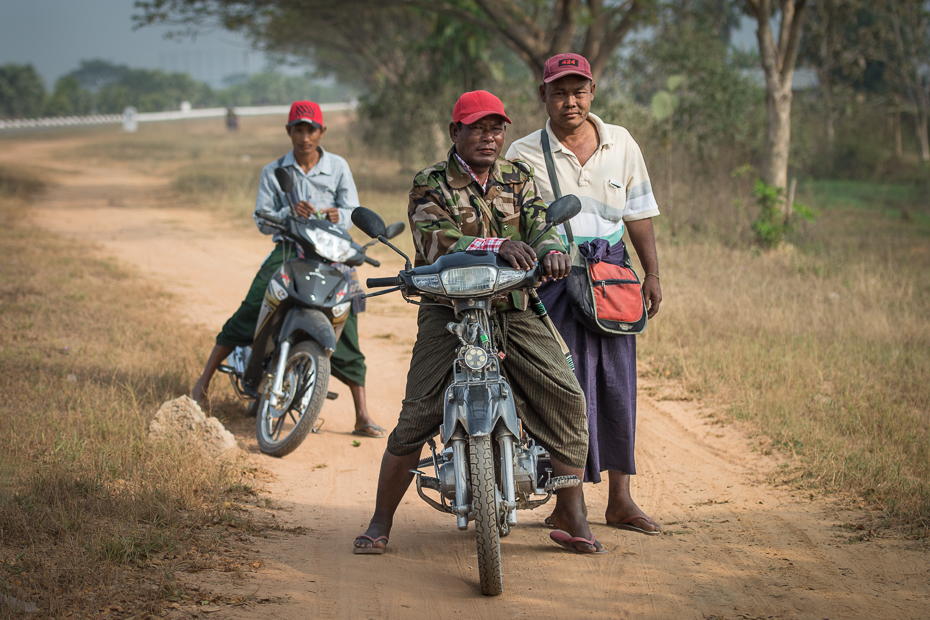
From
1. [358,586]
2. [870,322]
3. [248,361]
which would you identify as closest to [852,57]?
[870,322]

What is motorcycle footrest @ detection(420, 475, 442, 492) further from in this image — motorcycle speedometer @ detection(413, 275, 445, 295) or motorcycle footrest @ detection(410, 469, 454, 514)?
motorcycle speedometer @ detection(413, 275, 445, 295)

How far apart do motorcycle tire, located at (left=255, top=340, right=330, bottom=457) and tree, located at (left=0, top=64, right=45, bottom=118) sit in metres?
74.6

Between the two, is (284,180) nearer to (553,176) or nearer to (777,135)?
(553,176)

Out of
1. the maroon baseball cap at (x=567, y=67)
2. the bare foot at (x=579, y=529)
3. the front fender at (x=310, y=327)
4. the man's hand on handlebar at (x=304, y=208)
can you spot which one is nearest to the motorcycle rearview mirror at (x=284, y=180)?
the man's hand on handlebar at (x=304, y=208)

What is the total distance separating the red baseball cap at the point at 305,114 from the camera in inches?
208

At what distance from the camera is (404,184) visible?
20.8 metres

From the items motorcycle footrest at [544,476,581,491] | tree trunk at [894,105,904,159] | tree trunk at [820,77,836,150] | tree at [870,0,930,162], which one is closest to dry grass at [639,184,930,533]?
motorcycle footrest at [544,476,581,491]

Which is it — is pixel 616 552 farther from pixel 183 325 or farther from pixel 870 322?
pixel 183 325

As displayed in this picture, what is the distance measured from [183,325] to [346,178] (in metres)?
3.32

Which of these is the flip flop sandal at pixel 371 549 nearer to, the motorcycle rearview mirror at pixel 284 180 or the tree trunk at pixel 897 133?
the motorcycle rearview mirror at pixel 284 180

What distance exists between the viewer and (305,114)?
17.3 feet

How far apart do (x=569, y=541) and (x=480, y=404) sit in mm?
1038

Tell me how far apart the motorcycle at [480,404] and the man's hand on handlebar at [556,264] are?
0.06m

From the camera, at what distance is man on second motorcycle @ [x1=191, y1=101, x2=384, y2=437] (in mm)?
5352
